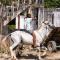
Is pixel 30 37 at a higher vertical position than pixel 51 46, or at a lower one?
higher

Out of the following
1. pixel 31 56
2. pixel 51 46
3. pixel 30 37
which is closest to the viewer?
pixel 30 37

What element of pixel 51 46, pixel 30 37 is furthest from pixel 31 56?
pixel 51 46

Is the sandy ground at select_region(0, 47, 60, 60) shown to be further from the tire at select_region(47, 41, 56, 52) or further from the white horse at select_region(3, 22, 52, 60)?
the white horse at select_region(3, 22, 52, 60)

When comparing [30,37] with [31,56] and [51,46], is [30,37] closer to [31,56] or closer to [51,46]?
[31,56]

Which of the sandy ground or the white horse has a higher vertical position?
the white horse

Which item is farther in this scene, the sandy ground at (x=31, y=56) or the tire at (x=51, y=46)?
the tire at (x=51, y=46)

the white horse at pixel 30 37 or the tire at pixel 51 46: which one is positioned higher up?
the white horse at pixel 30 37

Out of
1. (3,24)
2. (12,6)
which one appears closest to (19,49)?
(3,24)

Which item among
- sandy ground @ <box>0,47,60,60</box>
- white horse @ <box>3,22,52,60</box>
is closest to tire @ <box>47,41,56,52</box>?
sandy ground @ <box>0,47,60,60</box>

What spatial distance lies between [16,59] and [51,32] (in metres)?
2.43

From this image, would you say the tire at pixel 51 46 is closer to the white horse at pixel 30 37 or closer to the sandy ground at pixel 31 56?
the sandy ground at pixel 31 56

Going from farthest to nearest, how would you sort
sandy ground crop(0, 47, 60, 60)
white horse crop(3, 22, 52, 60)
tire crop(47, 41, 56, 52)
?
1. tire crop(47, 41, 56, 52)
2. sandy ground crop(0, 47, 60, 60)
3. white horse crop(3, 22, 52, 60)

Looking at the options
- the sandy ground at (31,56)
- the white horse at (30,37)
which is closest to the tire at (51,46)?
the sandy ground at (31,56)

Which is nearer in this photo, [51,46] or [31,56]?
[31,56]
